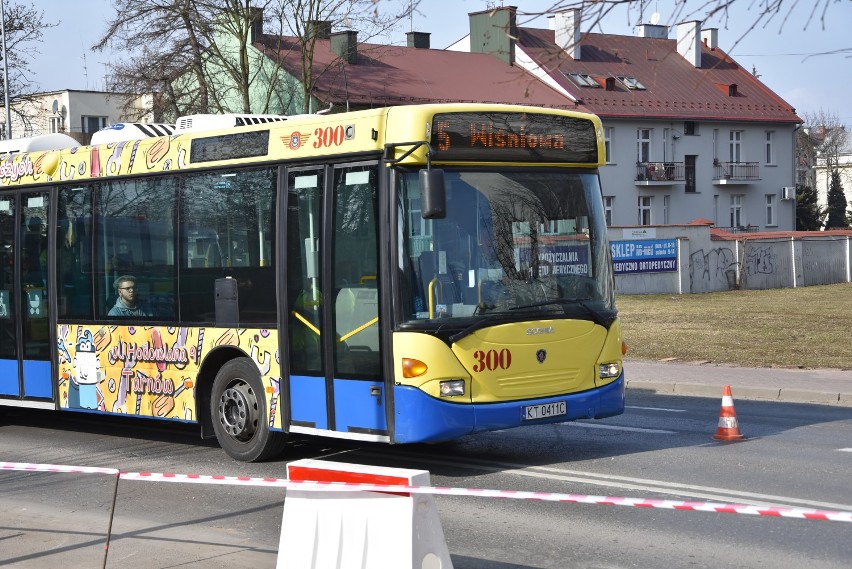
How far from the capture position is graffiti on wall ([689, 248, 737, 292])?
143ft

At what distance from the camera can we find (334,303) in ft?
33.7

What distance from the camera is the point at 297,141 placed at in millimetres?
10758

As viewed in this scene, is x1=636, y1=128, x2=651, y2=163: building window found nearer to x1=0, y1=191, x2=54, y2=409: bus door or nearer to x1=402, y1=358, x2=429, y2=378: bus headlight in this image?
x1=0, y1=191, x2=54, y2=409: bus door

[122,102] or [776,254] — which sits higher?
[122,102]

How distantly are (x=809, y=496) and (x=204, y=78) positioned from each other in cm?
3129

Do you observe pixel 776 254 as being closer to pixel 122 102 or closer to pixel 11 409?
pixel 122 102

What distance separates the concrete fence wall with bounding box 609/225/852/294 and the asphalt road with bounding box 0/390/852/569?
28.2m

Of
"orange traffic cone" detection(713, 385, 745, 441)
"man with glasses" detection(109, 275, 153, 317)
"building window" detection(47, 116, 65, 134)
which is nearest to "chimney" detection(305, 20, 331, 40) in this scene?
"man with glasses" detection(109, 275, 153, 317)

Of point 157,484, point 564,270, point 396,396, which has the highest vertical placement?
point 564,270

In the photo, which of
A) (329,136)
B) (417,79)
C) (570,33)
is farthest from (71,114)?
(570,33)


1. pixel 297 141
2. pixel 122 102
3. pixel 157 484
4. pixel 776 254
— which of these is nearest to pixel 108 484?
pixel 157 484

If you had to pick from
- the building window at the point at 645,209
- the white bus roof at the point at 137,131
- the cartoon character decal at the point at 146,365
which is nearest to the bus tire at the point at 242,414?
the cartoon character decal at the point at 146,365

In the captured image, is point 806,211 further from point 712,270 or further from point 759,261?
point 712,270

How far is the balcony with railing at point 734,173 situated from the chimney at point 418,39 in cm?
1735
